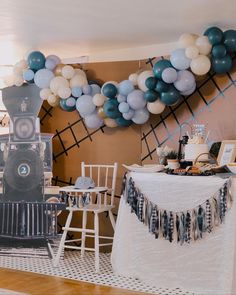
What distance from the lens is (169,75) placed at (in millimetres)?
3613

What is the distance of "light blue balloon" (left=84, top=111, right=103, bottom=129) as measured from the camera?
13.6ft

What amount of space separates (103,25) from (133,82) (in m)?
0.55

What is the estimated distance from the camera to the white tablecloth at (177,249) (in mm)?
3059

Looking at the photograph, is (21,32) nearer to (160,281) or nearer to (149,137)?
(149,137)

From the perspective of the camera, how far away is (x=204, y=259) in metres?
3.15

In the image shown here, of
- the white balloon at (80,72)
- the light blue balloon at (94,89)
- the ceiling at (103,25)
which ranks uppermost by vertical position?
the ceiling at (103,25)

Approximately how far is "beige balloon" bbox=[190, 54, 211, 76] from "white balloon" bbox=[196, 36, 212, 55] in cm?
4

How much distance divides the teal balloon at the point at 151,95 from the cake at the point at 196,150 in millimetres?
564

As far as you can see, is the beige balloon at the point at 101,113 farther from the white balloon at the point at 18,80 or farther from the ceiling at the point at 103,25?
the white balloon at the point at 18,80

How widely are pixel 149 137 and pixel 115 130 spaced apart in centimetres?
35

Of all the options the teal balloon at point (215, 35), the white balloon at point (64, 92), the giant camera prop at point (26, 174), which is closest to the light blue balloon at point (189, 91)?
the teal balloon at point (215, 35)

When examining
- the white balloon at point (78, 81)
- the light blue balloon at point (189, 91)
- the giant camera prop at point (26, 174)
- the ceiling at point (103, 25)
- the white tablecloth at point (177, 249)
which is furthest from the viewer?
the giant camera prop at point (26, 174)

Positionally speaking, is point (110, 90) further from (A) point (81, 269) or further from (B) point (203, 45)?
(A) point (81, 269)

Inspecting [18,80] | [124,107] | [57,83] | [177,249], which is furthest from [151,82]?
[18,80]
